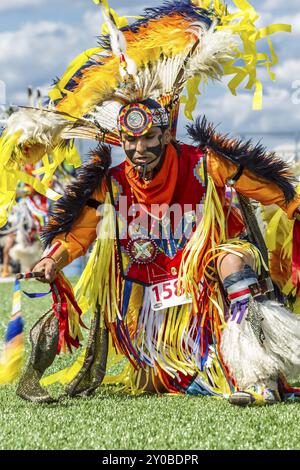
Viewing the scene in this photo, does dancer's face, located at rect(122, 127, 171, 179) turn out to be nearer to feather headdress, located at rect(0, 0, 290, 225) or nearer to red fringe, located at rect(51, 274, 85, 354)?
feather headdress, located at rect(0, 0, 290, 225)

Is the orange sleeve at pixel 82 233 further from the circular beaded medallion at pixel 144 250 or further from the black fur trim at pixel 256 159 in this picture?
the black fur trim at pixel 256 159

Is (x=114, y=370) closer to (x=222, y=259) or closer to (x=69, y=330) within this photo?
(x=69, y=330)

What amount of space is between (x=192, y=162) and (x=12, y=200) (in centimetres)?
75

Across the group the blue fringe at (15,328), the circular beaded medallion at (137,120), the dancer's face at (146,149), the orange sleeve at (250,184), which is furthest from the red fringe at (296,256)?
the blue fringe at (15,328)

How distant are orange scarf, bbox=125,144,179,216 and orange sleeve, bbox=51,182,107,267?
0.13 meters

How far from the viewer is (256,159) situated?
3600mm

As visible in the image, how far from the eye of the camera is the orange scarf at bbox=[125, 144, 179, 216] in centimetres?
365

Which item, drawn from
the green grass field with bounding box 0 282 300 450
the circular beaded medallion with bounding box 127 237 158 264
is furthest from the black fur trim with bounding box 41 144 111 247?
the green grass field with bounding box 0 282 300 450

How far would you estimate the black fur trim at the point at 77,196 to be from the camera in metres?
3.67

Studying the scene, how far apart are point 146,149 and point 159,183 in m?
0.15

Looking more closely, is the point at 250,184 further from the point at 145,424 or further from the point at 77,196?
the point at 145,424

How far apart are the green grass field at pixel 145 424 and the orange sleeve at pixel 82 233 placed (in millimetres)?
592

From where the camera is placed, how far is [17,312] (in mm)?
3514
